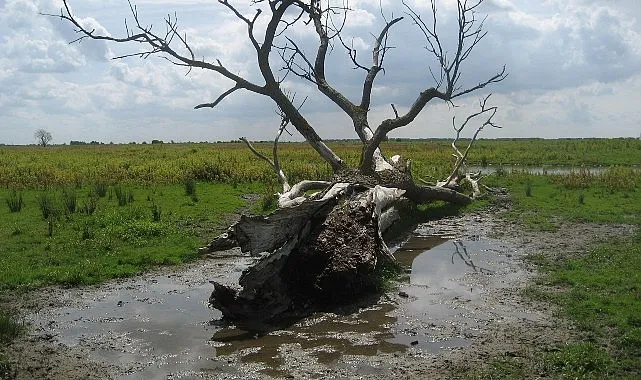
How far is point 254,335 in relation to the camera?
24.1 feet

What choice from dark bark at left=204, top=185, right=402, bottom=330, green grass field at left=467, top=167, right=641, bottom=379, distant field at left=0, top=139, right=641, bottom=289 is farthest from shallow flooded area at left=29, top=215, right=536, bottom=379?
distant field at left=0, top=139, right=641, bottom=289

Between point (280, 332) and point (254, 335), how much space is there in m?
0.32

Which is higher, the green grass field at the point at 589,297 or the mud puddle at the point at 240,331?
the green grass field at the point at 589,297

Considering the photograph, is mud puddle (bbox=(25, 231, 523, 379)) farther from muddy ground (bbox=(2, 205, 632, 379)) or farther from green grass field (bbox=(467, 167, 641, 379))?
green grass field (bbox=(467, 167, 641, 379))

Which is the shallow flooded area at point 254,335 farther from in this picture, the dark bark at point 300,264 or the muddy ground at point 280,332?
the dark bark at point 300,264

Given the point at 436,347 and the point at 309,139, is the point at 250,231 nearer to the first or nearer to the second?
the point at 436,347

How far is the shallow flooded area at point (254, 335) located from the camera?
6363 mm

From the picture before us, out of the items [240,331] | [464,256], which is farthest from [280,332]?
[464,256]

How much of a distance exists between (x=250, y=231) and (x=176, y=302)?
4.87 ft

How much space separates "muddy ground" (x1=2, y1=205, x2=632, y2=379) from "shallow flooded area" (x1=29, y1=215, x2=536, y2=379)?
13 millimetres

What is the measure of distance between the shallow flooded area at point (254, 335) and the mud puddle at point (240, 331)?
0.04ft

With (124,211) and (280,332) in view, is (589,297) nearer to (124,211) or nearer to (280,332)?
(280,332)

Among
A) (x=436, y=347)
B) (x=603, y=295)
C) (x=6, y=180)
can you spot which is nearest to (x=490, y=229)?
(x=603, y=295)

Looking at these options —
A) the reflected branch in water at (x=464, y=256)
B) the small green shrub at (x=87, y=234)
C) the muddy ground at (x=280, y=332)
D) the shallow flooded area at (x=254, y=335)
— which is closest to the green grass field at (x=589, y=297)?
the muddy ground at (x=280, y=332)
